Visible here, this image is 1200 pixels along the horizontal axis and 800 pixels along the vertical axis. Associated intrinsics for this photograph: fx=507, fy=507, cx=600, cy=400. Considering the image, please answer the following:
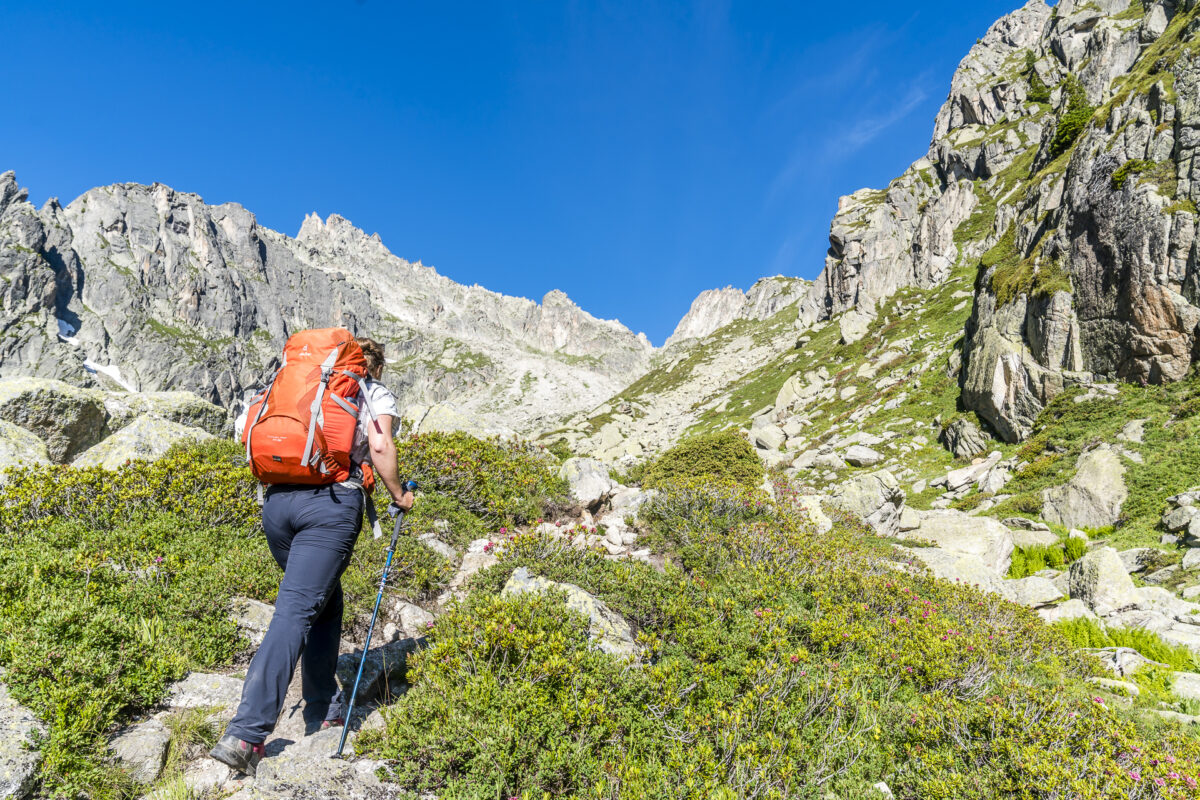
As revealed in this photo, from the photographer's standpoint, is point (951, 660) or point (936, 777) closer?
point (936, 777)

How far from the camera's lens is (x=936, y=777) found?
390cm

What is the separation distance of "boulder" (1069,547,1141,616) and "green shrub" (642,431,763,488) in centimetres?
649

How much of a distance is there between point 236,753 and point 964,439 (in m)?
23.9

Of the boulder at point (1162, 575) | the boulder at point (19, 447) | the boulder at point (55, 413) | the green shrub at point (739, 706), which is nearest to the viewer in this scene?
the green shrub at point (739, 706)

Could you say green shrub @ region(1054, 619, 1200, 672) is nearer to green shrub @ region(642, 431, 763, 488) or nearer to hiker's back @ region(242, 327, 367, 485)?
green shrub @ region(642, 431, 763, 488)

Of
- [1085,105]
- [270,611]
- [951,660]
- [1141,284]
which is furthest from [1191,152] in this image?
[1085,105]

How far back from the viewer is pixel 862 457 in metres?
21.5

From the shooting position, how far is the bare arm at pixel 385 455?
4.07 metres

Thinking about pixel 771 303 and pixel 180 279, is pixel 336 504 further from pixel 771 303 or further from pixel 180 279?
pixel 180 279

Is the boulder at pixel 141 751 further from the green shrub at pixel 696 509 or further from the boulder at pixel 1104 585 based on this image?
the boulder at pixel 1104 585

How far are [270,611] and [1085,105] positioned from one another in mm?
62067

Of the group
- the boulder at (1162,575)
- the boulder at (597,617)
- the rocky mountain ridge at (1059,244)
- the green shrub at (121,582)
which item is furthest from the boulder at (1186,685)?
the rocky mountain ridge at (1059,244)

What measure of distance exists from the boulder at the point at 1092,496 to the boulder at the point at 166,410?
2240cm

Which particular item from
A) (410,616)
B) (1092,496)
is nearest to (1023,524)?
(1092,496)
